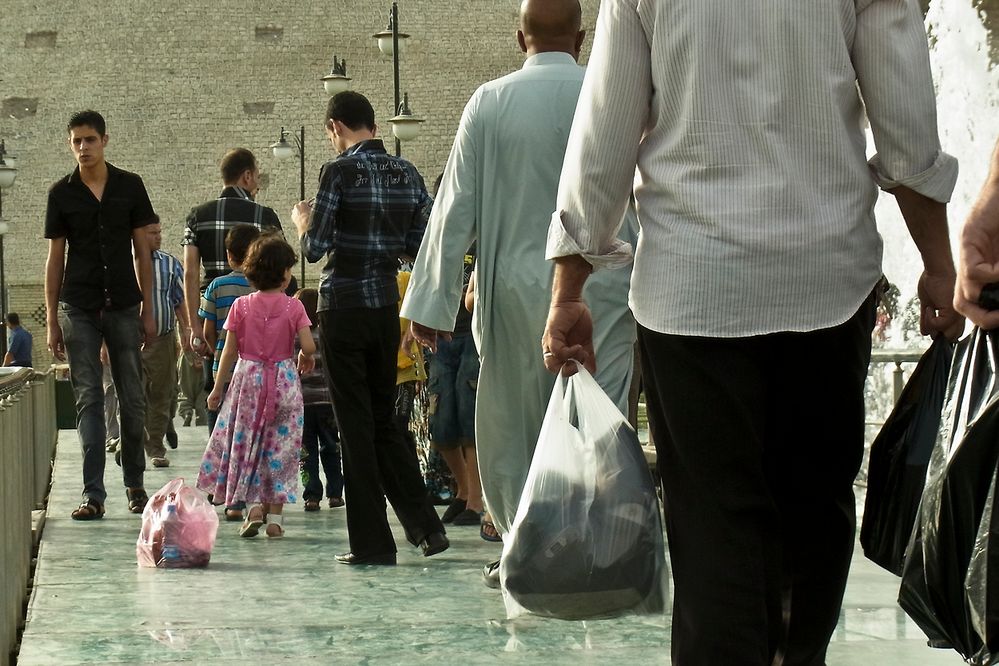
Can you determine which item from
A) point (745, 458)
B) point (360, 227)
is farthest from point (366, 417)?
point (745, 458)

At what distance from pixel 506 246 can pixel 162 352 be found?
688 centimetres

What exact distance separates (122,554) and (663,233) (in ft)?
12.8

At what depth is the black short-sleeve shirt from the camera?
7.06m

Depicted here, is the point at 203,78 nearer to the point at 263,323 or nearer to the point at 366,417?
the point at 263,323

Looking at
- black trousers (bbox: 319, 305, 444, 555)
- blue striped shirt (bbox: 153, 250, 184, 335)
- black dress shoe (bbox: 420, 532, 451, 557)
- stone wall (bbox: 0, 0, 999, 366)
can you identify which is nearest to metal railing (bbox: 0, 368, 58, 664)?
black trousers (bbox: 319, 305, 444, 555)

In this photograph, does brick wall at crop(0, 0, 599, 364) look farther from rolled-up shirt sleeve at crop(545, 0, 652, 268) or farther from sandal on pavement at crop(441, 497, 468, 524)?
rolled-up shirt sleeve at crop(545, 0, 652, 268)

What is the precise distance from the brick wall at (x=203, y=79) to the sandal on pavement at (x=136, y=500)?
3240 cm

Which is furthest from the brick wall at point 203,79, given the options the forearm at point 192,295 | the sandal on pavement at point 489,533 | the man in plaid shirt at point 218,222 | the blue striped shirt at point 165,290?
the sandal on pavement at point 489,533

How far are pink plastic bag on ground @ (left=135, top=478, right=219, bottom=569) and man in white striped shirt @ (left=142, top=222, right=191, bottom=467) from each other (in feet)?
15.8

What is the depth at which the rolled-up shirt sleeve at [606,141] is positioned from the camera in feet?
8.21

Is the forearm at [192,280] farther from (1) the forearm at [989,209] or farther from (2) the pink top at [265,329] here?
(1) the forearm at [989,209]

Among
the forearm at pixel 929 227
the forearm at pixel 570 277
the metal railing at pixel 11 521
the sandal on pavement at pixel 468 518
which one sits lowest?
the sandal on pavement at pixel 468 518

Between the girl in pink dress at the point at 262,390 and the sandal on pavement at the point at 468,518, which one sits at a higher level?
the girl in pink dress at the point at 262,390

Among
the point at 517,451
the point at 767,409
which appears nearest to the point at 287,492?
the point at 517,451
